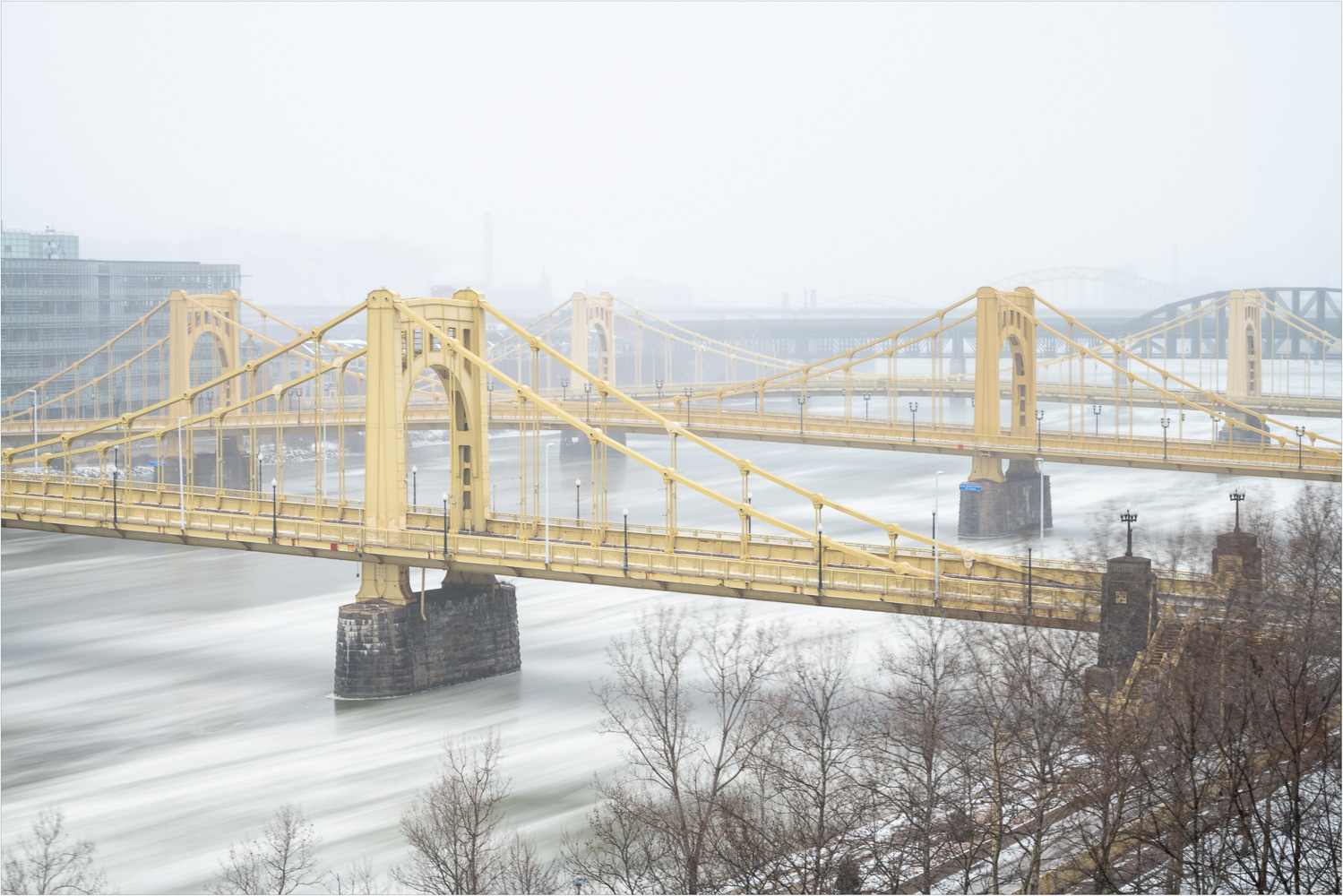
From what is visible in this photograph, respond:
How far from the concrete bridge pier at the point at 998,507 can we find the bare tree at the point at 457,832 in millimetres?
40824

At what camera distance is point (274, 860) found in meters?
32.0

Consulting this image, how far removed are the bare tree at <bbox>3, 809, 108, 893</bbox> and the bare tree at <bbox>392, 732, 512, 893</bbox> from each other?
6377mm

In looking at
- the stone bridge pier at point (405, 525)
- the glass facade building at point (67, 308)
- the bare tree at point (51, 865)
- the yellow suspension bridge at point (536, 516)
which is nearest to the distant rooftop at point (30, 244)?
the glass facade building at point (67, 308)

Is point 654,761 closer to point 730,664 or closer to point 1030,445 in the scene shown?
point 730,664

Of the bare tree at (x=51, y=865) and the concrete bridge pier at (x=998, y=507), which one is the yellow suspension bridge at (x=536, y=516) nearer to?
the concrete bridge pier at (x=998, y=507)

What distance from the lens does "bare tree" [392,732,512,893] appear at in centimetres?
2683

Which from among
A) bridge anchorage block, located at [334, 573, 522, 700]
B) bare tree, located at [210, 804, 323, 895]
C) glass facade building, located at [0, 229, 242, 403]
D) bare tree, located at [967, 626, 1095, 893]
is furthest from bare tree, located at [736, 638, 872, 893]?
glass facade building, located at [0, 229, 242, 403]

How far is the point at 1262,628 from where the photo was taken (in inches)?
1366

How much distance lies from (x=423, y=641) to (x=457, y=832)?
18620mm

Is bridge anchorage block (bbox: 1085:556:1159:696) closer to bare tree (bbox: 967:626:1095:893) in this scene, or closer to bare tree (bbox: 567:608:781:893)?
bare tree (bbox: 967:626:1095:893)

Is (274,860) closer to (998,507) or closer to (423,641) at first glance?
(423,641)

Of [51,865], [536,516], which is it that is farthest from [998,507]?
[51,865]

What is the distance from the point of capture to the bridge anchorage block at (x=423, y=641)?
4591 cm

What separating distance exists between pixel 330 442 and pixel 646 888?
9350cm
